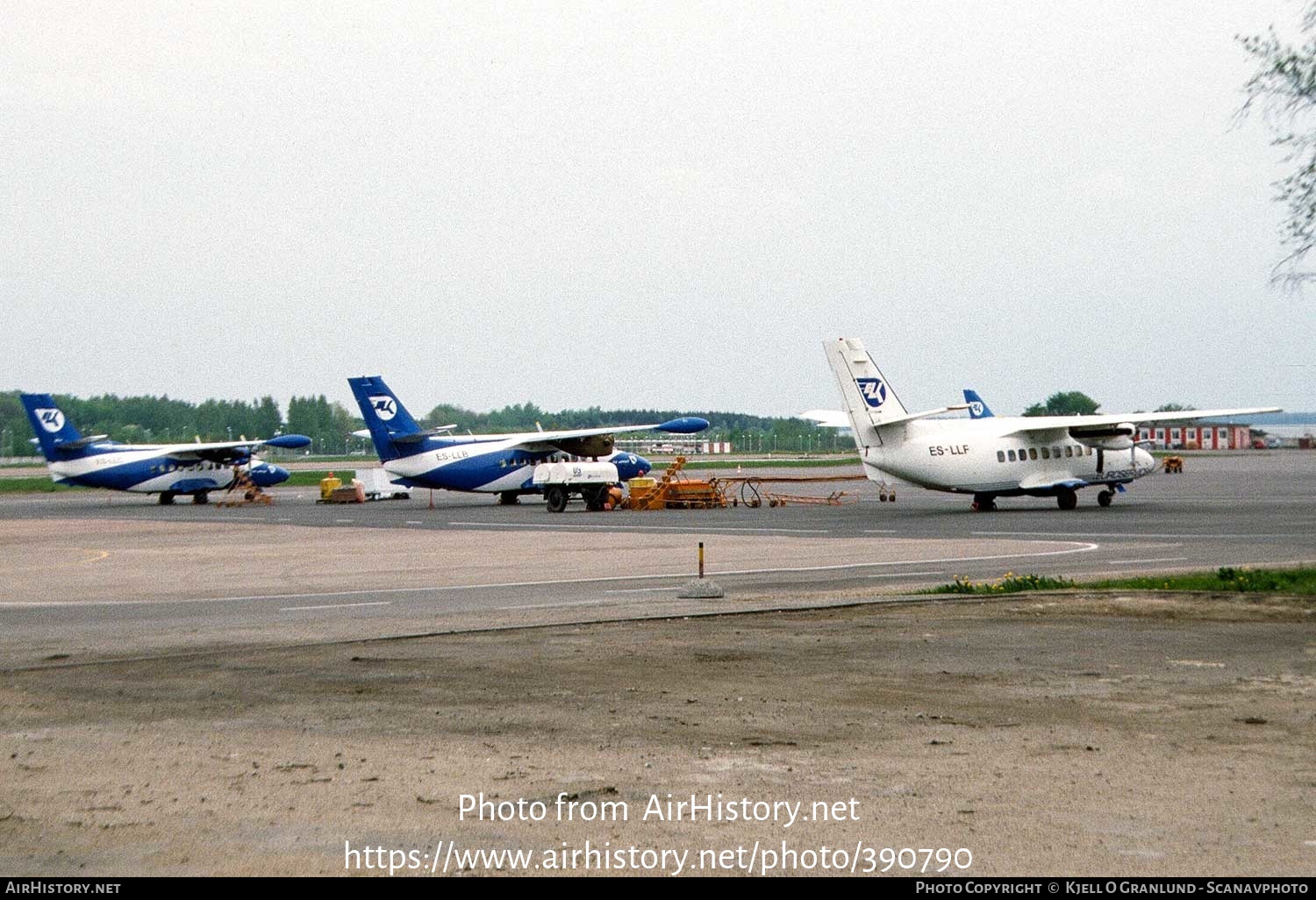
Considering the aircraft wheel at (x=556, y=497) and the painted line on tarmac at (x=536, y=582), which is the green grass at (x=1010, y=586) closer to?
the painted line on tarmac at (x=536, y=582)

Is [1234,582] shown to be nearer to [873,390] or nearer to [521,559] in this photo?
[521,559]

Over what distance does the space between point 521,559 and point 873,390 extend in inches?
756

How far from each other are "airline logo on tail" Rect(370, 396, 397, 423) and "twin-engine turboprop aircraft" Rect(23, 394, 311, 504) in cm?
→ 877

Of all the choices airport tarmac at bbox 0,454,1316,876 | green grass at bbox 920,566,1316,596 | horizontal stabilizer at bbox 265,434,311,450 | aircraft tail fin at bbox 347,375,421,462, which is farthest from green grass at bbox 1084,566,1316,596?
horizontal stabilizer at bbox 265,434,311,450

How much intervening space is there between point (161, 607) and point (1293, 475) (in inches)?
2781

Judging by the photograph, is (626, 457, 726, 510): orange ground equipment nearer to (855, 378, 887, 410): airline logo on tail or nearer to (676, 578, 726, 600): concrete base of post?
(855, 378, 887, 410): airline logo on tail

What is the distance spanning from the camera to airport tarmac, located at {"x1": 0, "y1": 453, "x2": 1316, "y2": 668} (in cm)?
1878

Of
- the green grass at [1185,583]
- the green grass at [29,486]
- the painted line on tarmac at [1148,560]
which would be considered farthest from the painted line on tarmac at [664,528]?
the green grass at [29,486]

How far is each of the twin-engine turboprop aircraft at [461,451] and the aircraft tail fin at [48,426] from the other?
1723 centimetres

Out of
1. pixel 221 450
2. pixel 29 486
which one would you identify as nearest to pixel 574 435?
pixel 221 450

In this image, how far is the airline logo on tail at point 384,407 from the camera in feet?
193

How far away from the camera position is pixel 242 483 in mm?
70750

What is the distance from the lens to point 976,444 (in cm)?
4575
